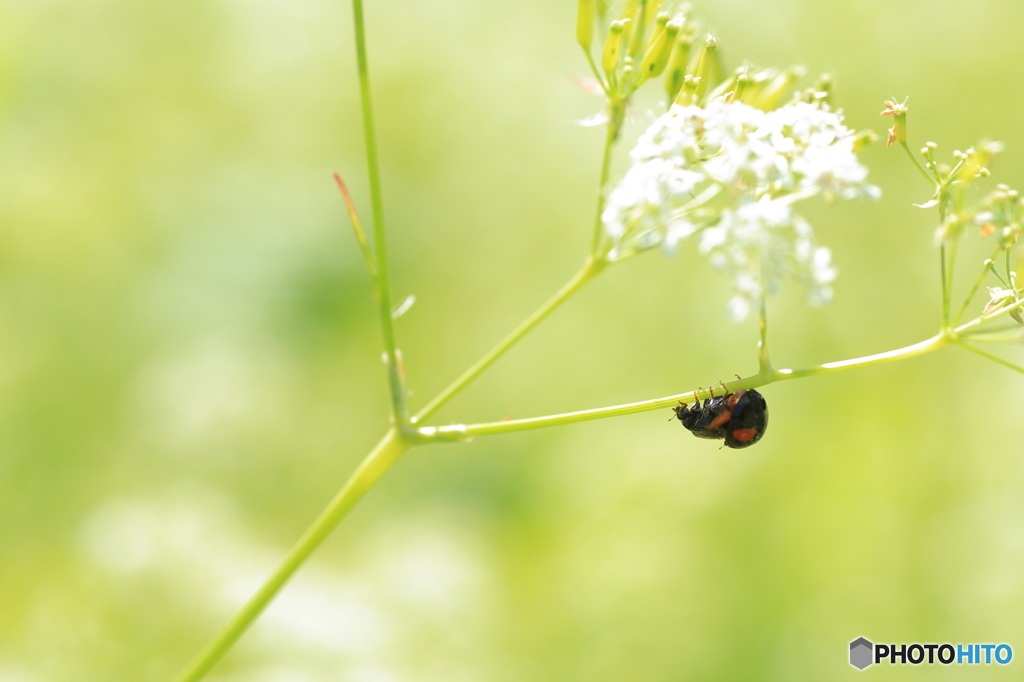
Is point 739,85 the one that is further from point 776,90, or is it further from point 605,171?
point 605,171

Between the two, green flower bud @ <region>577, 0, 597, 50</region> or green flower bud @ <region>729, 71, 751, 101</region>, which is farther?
green flower bud @ <region>577, 0, 597, 50</region>

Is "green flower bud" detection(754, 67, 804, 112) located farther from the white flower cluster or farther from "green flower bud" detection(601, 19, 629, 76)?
"green flower bud" detection(601, 19, 629, 76)

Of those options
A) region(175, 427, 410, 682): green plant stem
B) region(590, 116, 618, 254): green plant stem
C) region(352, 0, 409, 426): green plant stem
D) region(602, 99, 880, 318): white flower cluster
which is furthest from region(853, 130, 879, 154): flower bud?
region(175, 427, 410, 682): green plant stem

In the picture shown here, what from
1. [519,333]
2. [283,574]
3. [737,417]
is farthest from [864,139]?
[283,574]

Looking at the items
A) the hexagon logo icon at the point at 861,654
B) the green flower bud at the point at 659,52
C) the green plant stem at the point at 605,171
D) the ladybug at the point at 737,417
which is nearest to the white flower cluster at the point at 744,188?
the green plant stem at the point at 605,171

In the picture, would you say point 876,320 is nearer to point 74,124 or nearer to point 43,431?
point 43,431
